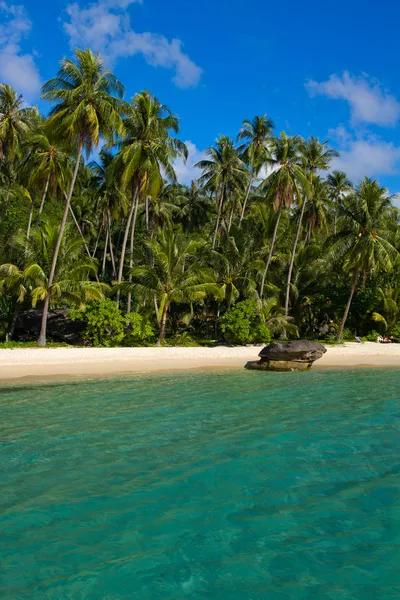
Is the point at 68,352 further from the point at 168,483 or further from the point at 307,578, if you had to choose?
Answer: the point at 307,578

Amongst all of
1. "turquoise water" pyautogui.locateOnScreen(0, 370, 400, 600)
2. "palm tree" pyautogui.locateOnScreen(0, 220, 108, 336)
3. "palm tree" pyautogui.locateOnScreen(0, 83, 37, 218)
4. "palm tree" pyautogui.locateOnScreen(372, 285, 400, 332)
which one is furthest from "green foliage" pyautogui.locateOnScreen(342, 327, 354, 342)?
"palm tree" pyautogui.locateOnScreen(0, 83, 37, 218)

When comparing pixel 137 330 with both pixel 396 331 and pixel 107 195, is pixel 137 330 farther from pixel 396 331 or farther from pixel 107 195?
pixel 396 331

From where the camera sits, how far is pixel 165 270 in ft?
77.1

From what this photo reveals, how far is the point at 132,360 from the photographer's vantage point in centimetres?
1848

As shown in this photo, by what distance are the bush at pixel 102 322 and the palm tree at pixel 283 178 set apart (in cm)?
989

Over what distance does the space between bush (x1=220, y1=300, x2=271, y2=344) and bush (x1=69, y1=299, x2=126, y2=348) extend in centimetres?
591

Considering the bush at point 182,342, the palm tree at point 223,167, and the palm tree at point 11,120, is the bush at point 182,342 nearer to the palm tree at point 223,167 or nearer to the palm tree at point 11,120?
the palm tree at point 223,167

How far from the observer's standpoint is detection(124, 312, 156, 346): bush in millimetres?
23312

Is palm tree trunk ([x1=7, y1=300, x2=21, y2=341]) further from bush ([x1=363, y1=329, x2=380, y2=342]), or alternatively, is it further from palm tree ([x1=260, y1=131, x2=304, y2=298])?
bush ([x1=363, y1=329, x2=380, y2=342])

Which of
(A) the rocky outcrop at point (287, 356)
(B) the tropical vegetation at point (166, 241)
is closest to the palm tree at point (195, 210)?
(B) the tropical vegetation at point (166, 241)

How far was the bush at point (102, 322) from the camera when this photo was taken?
22.3 meters

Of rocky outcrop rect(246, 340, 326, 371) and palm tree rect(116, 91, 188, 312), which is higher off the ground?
palm tree rect(116, 91, 188, 312)

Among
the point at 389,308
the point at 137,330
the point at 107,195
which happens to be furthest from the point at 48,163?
the point at 389,308

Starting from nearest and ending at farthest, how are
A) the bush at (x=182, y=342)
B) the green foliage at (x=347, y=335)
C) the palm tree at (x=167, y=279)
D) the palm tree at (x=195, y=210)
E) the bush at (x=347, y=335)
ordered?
the palm tree at (x=167, y=279), the bush at (x=182, y=342), the green foliage at (x=347, y=335), the bush at (x=347, y=335), the palm tree at (x=195, y=210)
